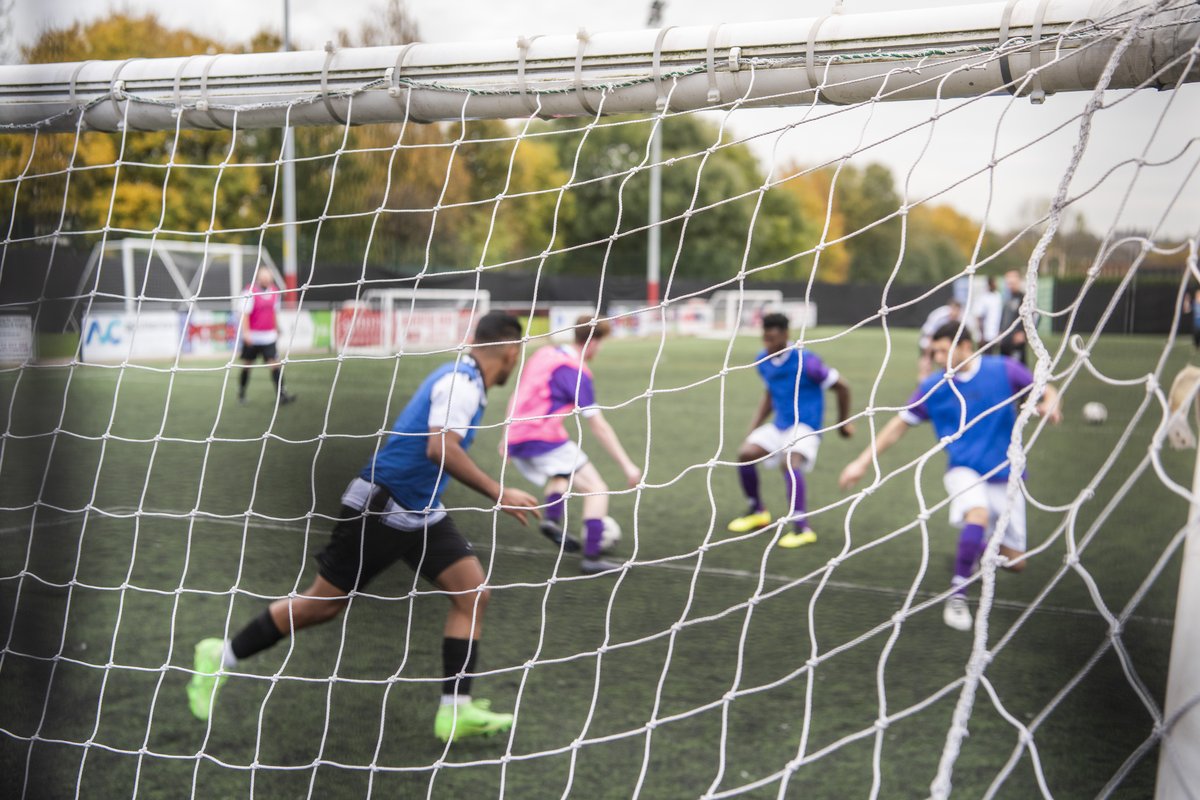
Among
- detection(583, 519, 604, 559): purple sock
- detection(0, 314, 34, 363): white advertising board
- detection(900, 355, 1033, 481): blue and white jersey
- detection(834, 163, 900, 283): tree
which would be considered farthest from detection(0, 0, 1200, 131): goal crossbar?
detection(834, 163, 900, 283): tree

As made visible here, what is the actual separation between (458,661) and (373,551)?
1.37 feet

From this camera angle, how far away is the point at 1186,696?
54.7 inches

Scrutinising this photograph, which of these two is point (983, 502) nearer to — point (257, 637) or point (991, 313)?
point (257, 637)

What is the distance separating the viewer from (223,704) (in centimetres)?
334

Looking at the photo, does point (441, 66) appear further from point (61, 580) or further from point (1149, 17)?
point (61, 580)

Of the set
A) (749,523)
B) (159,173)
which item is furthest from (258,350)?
(159,173)

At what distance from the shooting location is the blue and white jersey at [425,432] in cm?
317

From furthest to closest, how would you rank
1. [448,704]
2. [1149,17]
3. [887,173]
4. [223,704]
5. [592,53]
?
[887,173], [223,704], [448,704], [592,53], [1149,17]

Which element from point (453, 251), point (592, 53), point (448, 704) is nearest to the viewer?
point (592, 53)

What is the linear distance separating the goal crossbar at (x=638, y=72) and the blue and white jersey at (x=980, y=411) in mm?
2053

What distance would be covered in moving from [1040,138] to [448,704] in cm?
217

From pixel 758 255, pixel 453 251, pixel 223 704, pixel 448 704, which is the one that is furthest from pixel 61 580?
pixel 758 255

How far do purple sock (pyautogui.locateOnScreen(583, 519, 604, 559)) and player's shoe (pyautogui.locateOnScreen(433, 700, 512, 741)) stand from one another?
190cm

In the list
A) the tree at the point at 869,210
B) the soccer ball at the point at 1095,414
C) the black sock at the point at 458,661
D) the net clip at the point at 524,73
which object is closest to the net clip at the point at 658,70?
the net clip at the point at 524,73
